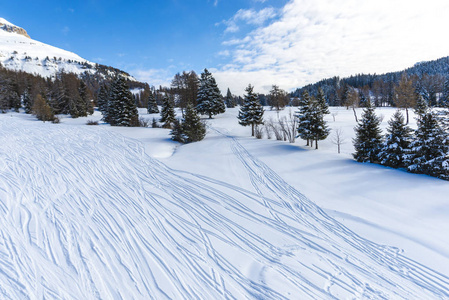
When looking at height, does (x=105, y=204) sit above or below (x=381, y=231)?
above

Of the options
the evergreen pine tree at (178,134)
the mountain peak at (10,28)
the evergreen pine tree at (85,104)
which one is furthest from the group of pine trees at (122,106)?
the mountain peak at (10,28)

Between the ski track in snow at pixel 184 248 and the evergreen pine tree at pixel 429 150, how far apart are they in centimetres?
710

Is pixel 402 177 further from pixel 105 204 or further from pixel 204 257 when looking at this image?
pixel 105 204

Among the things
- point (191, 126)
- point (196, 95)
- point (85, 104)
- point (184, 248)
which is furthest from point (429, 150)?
point (85, 104)

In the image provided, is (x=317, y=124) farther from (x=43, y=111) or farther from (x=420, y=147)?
(x=43, y=111)

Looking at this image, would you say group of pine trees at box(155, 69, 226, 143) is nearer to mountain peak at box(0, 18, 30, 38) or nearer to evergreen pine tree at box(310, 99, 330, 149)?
evergreen pine tree at box(310, 99, 330, 149)

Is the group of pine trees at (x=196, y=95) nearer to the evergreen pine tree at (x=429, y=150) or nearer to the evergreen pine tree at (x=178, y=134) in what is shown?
the evergreen pine tree at (x=178, y=134)

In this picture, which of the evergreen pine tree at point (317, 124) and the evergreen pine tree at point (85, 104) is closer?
the evergreen pine tree at point (317, 124)

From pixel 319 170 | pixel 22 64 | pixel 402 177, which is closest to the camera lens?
pixel 402 177

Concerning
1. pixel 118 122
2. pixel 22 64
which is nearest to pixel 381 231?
pixel 118 122

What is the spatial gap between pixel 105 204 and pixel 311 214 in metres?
7.07

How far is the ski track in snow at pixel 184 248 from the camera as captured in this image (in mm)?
3523

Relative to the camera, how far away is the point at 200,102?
36.9m

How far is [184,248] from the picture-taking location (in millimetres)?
4527
